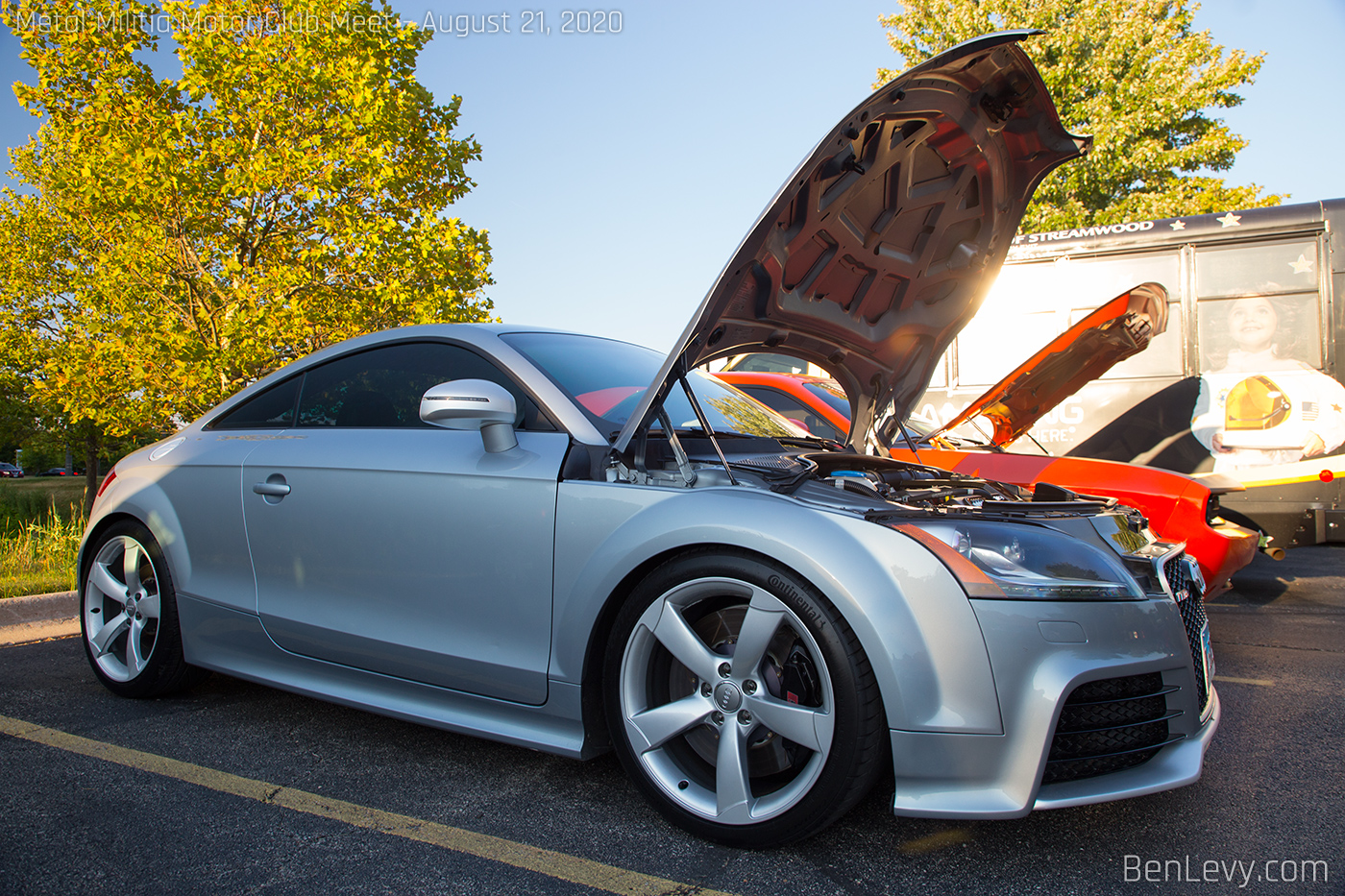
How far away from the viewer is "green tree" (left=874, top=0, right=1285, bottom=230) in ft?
48.6

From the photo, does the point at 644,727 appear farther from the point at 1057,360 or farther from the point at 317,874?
the point at 1057,360

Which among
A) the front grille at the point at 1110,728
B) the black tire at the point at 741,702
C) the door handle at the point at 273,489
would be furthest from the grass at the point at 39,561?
the front grille at the point at 1110,728

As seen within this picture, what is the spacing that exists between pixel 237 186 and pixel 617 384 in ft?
21.4

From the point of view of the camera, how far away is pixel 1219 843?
210cm

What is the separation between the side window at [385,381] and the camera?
2.83 metres

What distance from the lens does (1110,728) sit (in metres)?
1.93

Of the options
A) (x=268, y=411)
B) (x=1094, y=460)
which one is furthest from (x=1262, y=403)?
(x=268, y=411)

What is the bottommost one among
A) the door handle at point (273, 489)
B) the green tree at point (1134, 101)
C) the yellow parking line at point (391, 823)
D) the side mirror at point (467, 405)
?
the yellow parking line at point (391, 823)

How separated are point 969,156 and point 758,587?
1.73 m

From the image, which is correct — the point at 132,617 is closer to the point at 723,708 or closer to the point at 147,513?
Result: the point at 147,513

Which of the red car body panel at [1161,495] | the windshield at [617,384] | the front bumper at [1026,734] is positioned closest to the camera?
the front bumper at [1026,734]

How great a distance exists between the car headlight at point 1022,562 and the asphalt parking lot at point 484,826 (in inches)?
26.4

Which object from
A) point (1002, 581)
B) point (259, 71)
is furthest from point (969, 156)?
point (259, 71)

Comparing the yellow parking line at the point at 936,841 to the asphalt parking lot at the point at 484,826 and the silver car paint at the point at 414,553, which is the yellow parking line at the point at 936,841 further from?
the silver car paint at the point at 414,553
